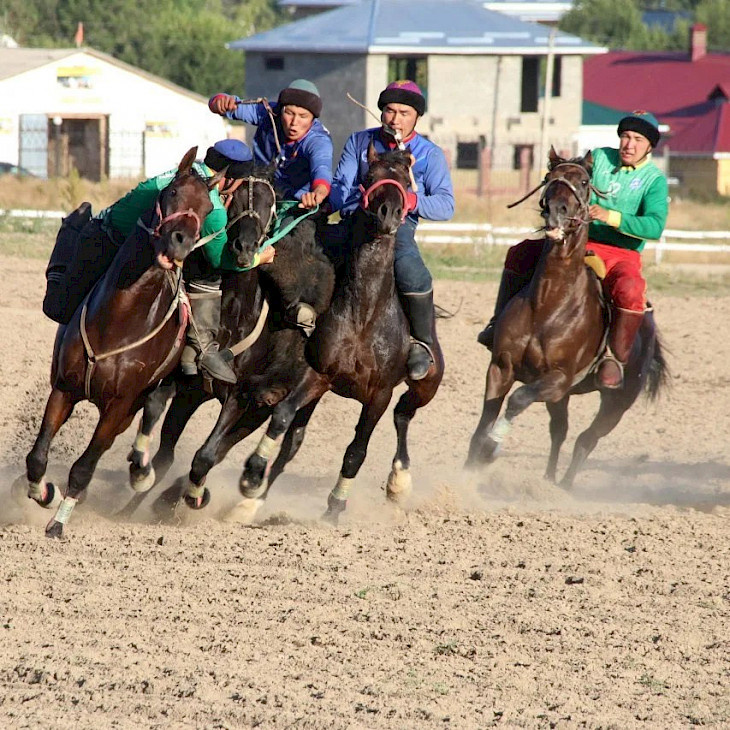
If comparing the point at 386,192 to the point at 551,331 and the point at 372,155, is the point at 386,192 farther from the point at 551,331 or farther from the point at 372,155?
the point at 551,331

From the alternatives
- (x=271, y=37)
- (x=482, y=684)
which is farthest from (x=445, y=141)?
(x=482, y=684)

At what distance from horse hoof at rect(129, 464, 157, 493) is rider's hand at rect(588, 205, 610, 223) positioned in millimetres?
3253

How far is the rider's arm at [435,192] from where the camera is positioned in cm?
782

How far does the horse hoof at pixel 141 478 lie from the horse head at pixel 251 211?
5.28 ft

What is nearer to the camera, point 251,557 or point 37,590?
point 37,590

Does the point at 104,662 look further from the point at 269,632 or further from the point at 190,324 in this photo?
the point at 190,324

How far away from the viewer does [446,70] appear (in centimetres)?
3934

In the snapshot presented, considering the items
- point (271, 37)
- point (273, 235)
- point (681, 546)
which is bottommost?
point (681, 546)

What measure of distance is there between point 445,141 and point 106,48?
26807 mm

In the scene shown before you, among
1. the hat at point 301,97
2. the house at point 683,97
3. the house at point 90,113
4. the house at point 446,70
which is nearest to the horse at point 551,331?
the hat at point 301,97

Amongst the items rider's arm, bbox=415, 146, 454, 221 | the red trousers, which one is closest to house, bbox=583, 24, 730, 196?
the red trousers

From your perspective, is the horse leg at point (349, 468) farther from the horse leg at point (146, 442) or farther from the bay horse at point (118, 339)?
the bay horse at point (118, 339)

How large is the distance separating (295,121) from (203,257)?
105cm

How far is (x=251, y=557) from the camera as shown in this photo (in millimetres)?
6820
